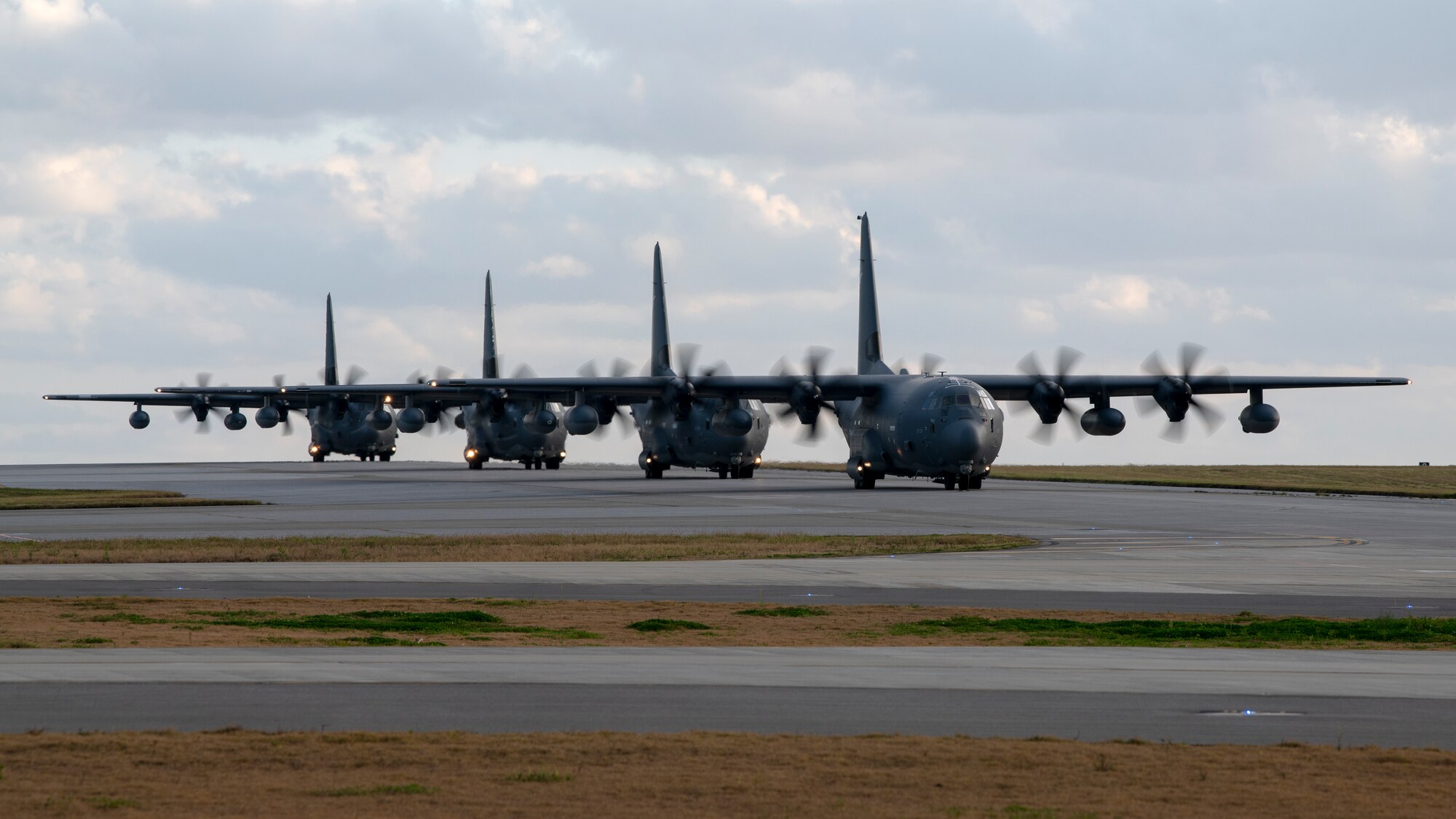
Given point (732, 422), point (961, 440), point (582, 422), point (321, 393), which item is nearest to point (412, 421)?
point (321, 393)

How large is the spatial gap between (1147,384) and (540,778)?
60.4 metres

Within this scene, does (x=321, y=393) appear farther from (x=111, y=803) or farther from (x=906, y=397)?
(x=111, y=803)

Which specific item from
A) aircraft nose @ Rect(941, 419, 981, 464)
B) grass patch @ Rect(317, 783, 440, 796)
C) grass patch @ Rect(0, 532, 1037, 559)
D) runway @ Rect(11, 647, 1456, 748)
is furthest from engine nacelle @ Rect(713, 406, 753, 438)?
grass patch @ Rect(317, 783, 440, 796)

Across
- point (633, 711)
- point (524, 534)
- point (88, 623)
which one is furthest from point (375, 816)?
point (524, 534)

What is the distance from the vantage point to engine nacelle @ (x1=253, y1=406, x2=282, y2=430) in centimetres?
10912

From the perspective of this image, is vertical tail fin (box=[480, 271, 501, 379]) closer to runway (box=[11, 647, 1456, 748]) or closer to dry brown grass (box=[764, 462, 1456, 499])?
dry brown grass (box=[764, 462, 1456, 499])

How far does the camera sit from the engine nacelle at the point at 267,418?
109125 millimetres

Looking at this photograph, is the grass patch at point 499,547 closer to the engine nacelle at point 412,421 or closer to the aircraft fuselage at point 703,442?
the aircraft fuselage at point 703,442

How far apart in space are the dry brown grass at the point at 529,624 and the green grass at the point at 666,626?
124 millimetres

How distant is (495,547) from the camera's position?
32.6 meters

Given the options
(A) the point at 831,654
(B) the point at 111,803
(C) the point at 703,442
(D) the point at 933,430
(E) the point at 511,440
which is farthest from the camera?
(E) the point at 511,440

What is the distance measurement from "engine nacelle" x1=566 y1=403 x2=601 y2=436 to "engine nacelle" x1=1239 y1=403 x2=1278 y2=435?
85.3ft

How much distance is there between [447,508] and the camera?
48844 mm

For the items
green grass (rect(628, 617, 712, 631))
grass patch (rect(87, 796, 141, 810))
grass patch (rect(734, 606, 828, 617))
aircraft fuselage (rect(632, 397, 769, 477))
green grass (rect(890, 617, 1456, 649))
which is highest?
aircraft fuselage (rect(632, 397, 769, 477))
